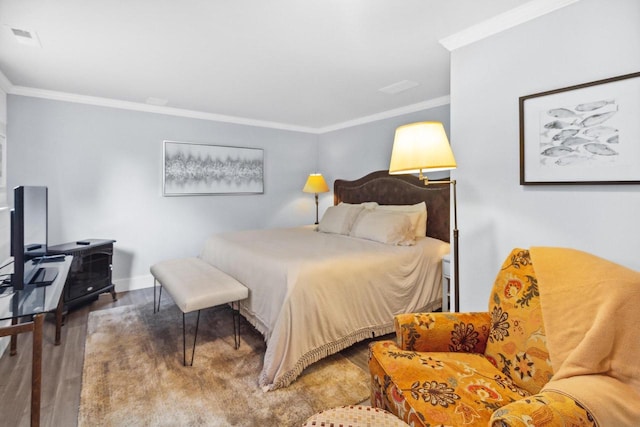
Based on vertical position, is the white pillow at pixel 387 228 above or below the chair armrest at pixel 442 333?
above

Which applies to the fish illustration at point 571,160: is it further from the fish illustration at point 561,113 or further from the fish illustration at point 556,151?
the fish illustration at point 561,113

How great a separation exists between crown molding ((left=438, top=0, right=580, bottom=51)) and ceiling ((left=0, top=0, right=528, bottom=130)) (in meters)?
0.05

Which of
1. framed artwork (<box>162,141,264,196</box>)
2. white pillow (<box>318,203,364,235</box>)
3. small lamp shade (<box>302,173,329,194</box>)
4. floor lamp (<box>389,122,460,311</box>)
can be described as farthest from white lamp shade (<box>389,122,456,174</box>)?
framed artwork (<box>162,141,264,196</box>)

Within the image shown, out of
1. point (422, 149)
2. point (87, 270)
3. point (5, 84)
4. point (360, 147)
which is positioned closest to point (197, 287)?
point (87, 270)

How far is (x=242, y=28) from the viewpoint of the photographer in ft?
7.16

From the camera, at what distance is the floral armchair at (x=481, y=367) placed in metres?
1.03

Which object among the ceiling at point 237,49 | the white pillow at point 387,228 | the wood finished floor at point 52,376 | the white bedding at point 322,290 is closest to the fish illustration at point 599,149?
the ceiling at point 237,49

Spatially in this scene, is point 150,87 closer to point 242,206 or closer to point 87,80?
Result: point 87,80

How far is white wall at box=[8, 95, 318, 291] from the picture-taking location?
138 inches

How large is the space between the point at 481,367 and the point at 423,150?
120 cm

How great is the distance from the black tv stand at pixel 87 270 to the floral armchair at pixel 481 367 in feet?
10.5

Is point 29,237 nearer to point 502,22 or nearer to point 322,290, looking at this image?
point 322,290

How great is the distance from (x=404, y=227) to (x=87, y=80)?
3479mm

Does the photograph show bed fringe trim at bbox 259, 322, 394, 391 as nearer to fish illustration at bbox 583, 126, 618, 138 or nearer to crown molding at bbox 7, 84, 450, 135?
fish illustration at bbox 583, 126, 618, 138
